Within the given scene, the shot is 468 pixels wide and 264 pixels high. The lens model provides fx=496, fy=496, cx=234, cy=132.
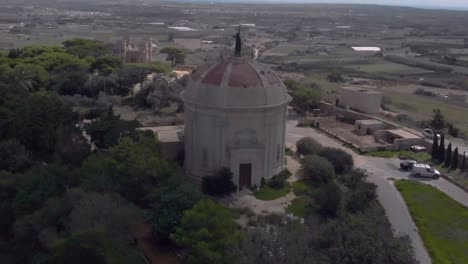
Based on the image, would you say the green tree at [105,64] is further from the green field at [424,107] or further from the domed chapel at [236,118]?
the green field at [424,107]

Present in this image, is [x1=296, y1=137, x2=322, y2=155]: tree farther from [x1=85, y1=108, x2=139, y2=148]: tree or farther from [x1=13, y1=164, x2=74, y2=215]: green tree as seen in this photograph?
[x1=13, y1=164, x2=74, y2=215]: green tree

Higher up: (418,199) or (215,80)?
(215,80)

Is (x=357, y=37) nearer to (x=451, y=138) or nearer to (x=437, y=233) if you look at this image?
(x=451, y=138)

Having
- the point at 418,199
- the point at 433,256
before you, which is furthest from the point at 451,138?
the point at 433,256

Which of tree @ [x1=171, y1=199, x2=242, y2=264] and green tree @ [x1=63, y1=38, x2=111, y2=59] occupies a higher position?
green tree @ [x1=63, y1=38, x2=111, y2=59]

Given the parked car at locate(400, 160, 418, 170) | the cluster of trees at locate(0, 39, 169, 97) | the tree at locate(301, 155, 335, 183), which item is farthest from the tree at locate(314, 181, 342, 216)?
the cluster of trees at locate(0, 39, 169, 97)

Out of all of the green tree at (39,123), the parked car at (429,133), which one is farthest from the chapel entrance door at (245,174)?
the parked car at (429,133)
